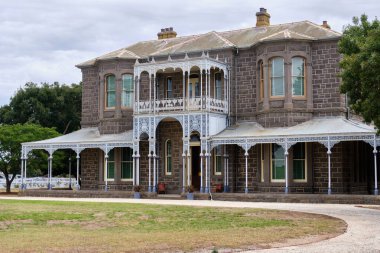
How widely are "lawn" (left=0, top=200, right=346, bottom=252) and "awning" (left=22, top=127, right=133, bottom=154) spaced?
39.9 ft

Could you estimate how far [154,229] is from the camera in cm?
1642

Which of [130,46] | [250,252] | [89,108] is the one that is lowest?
[250,252]

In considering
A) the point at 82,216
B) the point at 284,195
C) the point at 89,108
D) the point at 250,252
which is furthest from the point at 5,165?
the point at 250,252

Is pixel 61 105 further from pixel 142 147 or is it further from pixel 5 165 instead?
pixel 142 147

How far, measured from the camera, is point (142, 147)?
3569 cm

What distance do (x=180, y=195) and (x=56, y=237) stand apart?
19.0 meters

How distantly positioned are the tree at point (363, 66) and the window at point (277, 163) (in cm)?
845

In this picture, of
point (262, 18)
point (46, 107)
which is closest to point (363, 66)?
point (262, 18)

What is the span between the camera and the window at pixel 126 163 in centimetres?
3644

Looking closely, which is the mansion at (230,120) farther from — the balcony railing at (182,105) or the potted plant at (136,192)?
the potted plant at (136,192)

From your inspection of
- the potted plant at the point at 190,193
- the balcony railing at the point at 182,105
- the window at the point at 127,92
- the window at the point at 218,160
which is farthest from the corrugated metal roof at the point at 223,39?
the potted plant at the point at 190,193

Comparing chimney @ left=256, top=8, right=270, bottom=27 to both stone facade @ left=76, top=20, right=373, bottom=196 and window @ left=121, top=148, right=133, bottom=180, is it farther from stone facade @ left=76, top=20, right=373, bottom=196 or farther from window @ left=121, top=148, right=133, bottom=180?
window @ left=121, top=148, right=133, bottom=180

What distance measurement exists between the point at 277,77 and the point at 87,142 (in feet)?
36.3

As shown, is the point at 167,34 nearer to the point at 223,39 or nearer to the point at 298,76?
the point at 223,39
